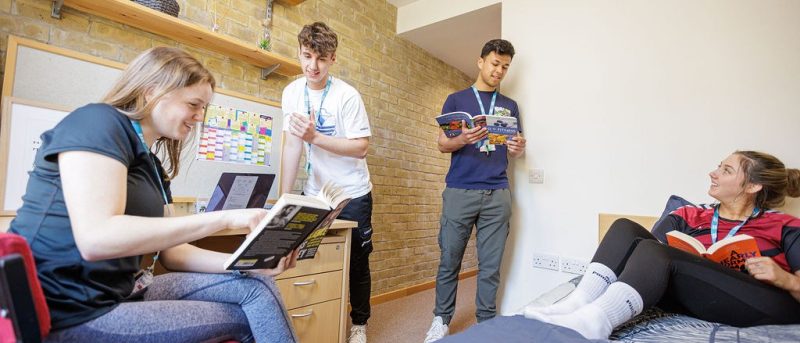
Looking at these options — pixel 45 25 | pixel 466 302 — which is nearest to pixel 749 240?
pixel 466 302

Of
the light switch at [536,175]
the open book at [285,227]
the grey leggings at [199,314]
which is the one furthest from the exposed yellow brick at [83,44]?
the light switch at [536,175]

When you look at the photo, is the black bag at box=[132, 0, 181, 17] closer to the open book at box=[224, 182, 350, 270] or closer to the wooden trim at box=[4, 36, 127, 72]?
the wooden trim at box=[4, 36, 127, 72]

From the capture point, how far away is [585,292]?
44.4 inches

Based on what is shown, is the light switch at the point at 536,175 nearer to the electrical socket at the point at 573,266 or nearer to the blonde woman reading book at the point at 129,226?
the electrical socket at the point at 573,266

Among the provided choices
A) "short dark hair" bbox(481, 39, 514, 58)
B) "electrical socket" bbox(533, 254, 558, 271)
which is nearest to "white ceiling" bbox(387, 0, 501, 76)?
"short dark hair" bbox(481, 39, 514, 58)

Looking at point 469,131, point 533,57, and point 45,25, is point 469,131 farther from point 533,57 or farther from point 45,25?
point 45,25

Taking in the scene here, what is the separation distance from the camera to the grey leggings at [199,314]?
0.81m

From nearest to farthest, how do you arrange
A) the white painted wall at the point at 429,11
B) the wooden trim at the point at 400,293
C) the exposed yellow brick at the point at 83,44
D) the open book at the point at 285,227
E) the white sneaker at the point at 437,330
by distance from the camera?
the open book at the point at 285,227 < the exposed yellow brick at the point at 83,44 < the white sneaker at the point at 437,330 < the white painted wall at the point at 429,11 < the wooden trim at the point at 400,293

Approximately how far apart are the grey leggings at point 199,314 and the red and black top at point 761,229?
A: 1536 millimetres

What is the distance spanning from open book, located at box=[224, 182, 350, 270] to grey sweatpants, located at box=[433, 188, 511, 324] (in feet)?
4.17

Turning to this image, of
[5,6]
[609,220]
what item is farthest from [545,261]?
[5,6]

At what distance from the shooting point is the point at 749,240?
1248 millimetres

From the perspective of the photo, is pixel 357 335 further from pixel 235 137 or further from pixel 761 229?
pixel 761 229

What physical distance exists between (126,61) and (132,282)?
4.30ft
